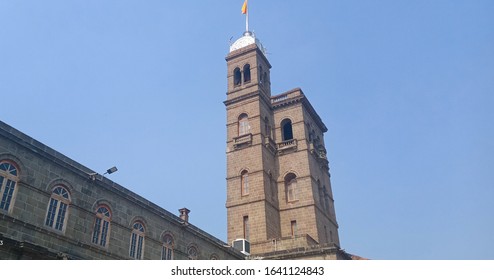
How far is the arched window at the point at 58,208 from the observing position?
51.8ft

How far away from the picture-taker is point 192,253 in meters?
Answer: 23.2

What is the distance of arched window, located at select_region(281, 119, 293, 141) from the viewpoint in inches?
1581

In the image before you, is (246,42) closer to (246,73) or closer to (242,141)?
(246,73)

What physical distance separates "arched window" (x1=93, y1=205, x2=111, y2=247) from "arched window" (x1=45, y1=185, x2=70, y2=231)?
5.09ft

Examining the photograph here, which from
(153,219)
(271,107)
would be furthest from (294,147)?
(153,219)

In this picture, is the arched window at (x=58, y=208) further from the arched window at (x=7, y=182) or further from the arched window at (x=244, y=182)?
the arched window at (x=244, y=182)

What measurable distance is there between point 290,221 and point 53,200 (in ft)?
73.3

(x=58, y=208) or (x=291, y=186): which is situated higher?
(x=291, y=186)

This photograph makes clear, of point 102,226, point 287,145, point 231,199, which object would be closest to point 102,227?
point 102,226

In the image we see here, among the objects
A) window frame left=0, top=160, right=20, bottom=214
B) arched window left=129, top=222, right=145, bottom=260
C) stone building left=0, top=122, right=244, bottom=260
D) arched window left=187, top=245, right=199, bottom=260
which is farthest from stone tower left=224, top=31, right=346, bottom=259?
window frame left=0, top=160, right=20, bottom=214

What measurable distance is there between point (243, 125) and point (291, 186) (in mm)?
6896

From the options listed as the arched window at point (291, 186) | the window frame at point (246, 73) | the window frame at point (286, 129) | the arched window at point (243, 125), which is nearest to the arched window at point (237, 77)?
the window frame at point (246, 73)

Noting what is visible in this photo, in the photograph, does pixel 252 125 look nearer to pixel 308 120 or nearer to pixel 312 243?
pixel 308 120

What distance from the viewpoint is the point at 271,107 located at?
40656mm
